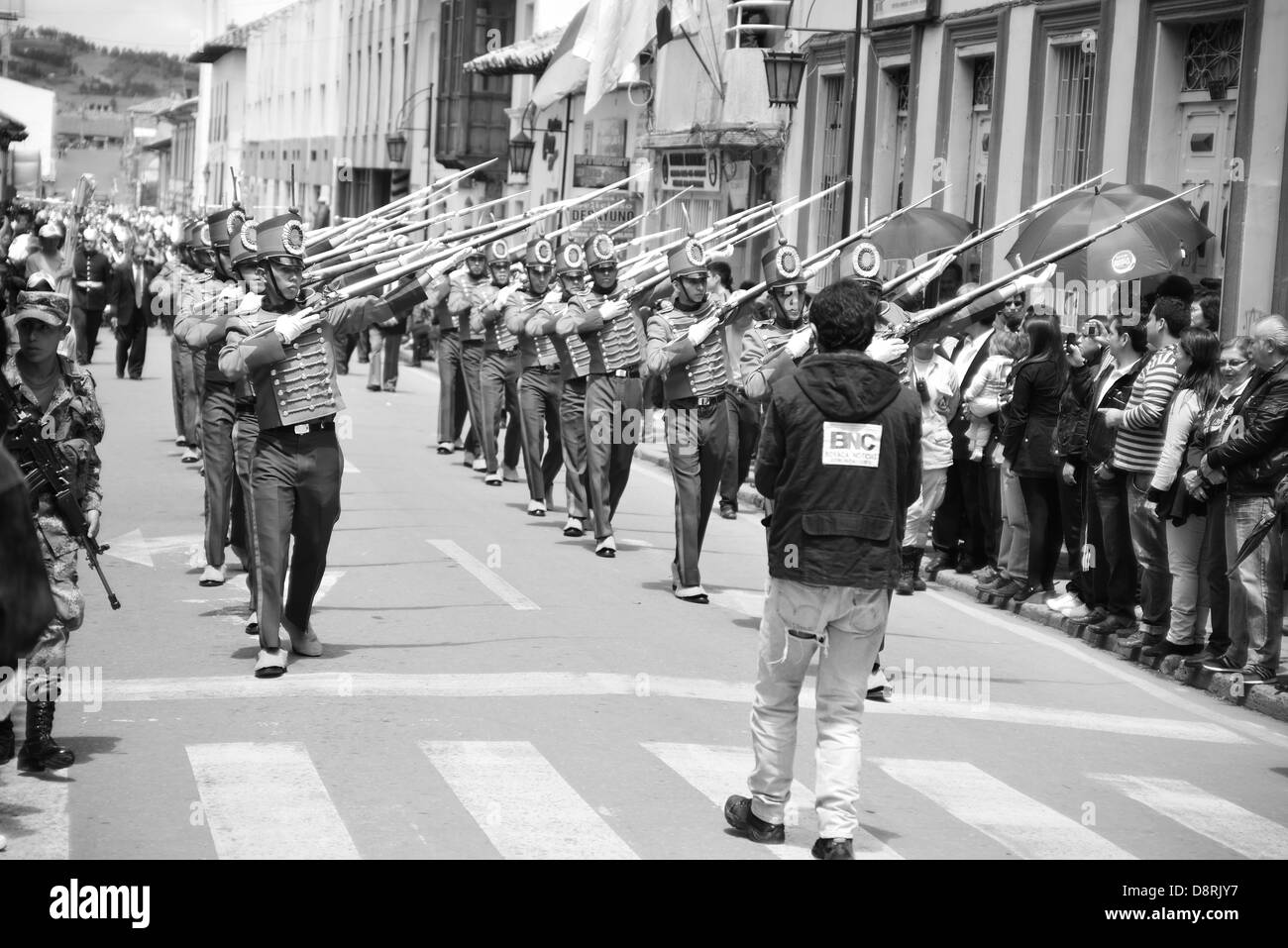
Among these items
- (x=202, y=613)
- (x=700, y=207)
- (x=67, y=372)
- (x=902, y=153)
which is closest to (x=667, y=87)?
(x=700, y=207)

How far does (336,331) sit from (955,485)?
5.74 m

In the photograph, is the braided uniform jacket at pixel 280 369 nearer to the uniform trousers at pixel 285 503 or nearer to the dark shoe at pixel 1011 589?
the uniform trousers at pixel 285 503

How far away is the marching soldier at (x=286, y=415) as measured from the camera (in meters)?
9.08

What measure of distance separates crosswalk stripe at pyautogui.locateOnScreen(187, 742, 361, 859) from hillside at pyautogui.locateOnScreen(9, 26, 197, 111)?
456ft

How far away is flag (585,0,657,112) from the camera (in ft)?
93.8

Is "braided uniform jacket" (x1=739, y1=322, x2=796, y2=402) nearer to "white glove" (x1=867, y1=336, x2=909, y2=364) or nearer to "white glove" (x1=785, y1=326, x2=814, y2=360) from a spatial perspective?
"white glove" (x1=785, y1=326, x2=814, y2=360)

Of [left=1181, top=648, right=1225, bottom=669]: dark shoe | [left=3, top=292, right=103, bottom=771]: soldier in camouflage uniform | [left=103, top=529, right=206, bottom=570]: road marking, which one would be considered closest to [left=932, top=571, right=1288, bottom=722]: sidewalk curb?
[left=1181, top=648, right=1225, bottom=669]: dark shoe

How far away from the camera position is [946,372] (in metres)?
13.3

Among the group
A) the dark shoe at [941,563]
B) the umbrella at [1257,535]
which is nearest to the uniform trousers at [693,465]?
the dark shoe at [941,563]

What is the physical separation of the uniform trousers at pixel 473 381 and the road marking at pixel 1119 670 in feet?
22.0

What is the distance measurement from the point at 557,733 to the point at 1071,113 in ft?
40.8

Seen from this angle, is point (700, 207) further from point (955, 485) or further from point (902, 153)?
point (955, 485)

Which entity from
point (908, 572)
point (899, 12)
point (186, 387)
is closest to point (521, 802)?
point (908, 572)

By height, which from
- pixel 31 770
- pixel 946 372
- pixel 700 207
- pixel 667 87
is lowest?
pixel 31 770
